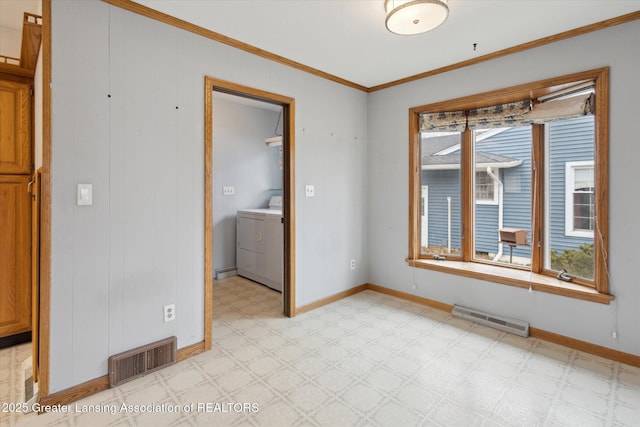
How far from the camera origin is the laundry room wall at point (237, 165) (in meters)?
4.59

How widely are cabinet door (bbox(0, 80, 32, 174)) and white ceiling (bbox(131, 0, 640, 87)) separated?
1.33 m

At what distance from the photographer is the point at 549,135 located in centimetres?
283

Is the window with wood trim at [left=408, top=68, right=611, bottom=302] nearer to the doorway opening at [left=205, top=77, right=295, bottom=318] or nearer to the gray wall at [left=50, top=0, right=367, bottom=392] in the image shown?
the doorway opening at [left=205, top=77, right=295, bottom=318]

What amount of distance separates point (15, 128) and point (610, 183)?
4.61 meters

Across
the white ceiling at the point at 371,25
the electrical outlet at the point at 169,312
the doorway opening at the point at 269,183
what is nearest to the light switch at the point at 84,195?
the doorway opening at the point at 269,183

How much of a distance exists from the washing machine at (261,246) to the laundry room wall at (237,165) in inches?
9.3

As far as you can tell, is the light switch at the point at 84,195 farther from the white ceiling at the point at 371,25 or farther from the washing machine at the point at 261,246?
the washing machine at the point at 261,246

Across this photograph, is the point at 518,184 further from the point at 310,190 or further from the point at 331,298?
the point at 331,298

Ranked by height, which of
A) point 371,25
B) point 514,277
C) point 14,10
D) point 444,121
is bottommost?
point 514,277

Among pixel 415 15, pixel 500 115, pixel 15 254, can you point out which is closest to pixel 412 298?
pixel 500 115

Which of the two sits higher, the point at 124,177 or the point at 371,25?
the point at 371,25

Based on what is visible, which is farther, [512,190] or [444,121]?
[444,121]

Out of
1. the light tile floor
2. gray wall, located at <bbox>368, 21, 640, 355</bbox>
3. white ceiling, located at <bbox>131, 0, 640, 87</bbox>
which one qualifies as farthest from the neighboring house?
the light tile floor

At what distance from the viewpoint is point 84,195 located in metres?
1.93
